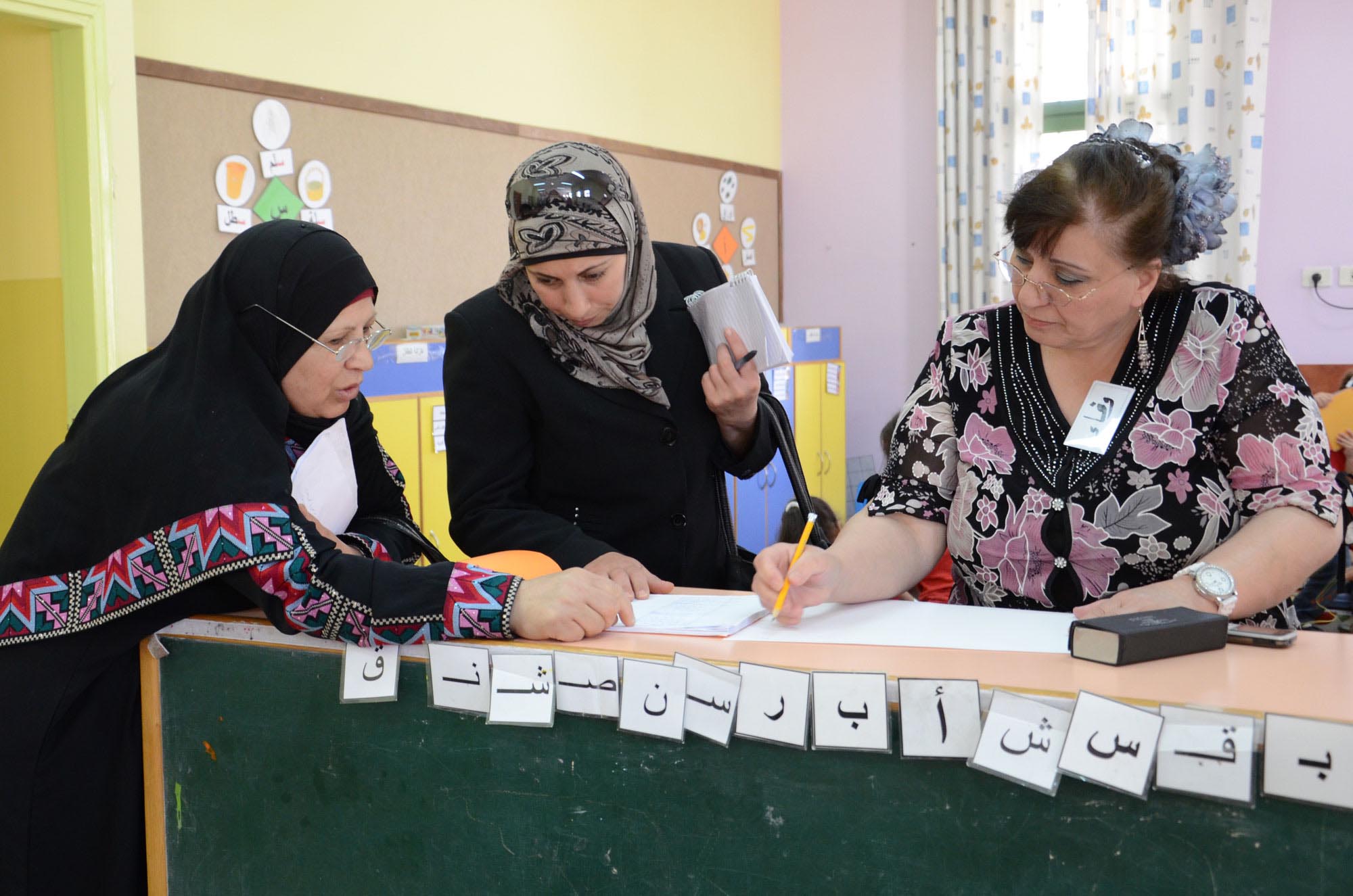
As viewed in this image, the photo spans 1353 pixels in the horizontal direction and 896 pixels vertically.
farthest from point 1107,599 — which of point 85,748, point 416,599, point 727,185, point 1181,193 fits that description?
point 727,185

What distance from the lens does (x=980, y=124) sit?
6.25 metres

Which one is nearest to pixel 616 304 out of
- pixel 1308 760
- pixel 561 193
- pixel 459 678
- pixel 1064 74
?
pixel 561 193

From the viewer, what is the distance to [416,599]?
52.5 inches

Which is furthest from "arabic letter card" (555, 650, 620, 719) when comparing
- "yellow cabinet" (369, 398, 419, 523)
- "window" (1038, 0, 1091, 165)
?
"window" (1038, 0, 1091, 165)

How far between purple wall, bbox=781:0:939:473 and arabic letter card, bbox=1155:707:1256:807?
5.79 meters

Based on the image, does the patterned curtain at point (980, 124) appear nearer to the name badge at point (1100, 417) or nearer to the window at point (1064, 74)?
the window at point (1064, 74)

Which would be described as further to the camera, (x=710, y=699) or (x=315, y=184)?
(x=315, y=184)

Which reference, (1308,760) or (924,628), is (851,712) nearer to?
(924,628)

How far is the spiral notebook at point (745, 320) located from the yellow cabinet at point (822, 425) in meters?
3.83

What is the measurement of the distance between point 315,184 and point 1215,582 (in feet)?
11.0

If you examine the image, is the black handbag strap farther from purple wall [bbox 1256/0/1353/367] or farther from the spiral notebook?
purple wall [bbox 1256/0/1353/367]

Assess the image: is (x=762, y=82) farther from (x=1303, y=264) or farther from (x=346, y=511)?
(x=346, y=511)

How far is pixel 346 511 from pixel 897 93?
557 centimetres

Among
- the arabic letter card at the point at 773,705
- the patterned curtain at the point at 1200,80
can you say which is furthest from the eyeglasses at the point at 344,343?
the patterned curtain at the point at 1200,80
